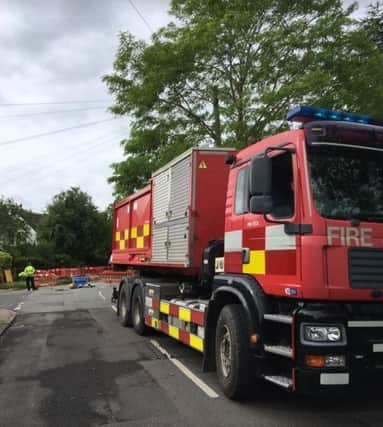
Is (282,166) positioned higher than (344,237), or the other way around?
(282,166)

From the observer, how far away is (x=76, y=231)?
170 feet

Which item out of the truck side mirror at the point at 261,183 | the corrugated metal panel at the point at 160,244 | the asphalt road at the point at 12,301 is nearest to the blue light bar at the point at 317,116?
the truck side mirror at the point at 261,183

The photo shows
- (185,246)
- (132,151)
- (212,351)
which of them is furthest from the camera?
(132,151)

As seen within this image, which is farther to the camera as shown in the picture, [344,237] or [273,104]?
[273,104]

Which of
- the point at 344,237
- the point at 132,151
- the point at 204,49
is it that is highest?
the point at 204,49

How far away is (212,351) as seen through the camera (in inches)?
255

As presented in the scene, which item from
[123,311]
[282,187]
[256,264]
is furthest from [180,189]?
[123,311]

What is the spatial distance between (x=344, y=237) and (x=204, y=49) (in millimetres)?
9674

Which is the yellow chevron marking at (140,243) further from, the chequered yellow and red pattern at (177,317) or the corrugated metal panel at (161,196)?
the chequered yellow and red pattern at (177,317)

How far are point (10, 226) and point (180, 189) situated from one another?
1778 inches

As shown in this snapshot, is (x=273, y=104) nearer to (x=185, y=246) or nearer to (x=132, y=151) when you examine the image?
(x=132, y=151)

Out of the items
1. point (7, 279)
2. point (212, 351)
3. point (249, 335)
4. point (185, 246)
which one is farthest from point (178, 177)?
point (7, 279)

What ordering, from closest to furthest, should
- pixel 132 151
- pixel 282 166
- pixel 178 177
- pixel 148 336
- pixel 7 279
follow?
pixel 282 166, pixel 178 177, pixel 148 336, pixel 132 151, pixel 7 279

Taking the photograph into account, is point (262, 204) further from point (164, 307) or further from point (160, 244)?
point (160, 244)
